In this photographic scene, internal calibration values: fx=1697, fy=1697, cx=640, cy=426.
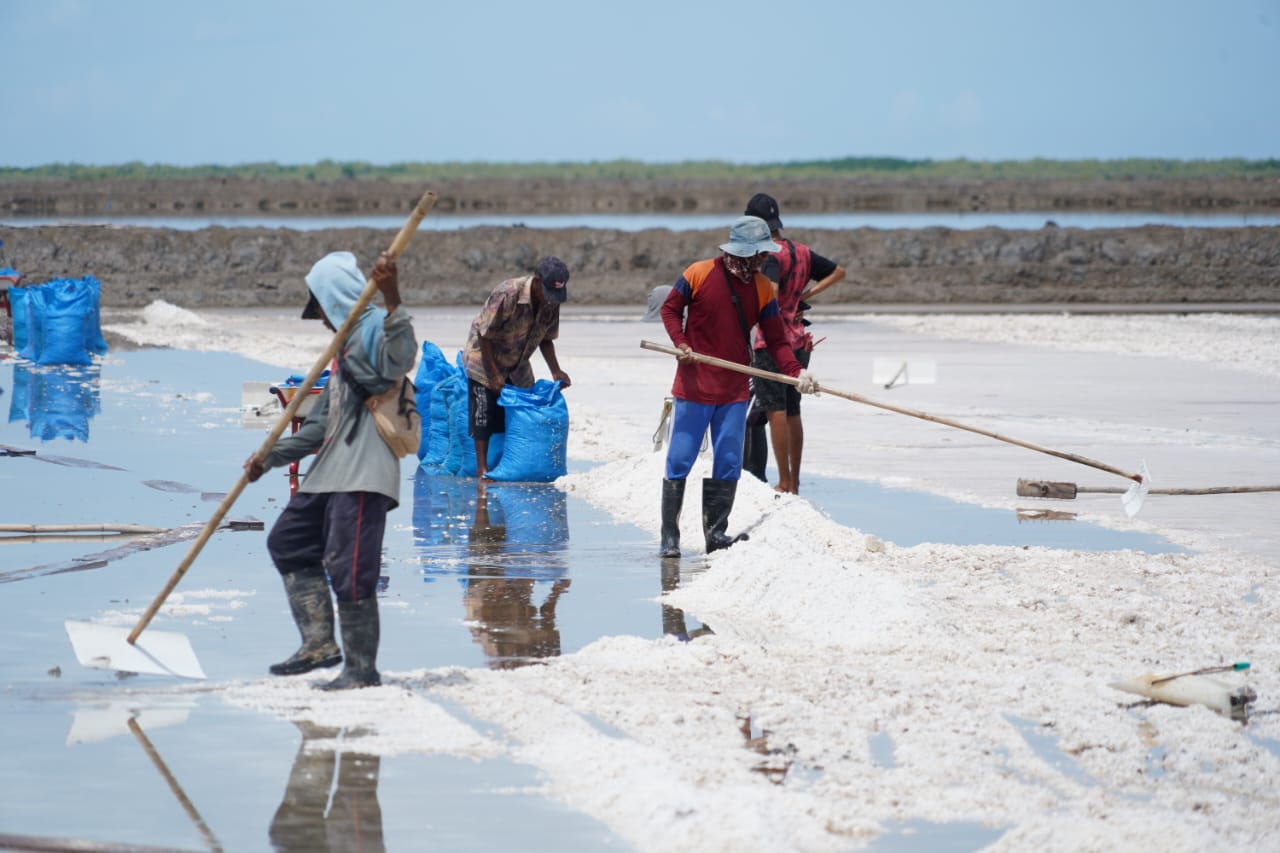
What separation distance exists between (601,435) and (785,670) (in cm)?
674

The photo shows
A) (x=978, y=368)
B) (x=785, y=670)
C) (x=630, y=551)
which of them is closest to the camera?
(x=785, y=670)

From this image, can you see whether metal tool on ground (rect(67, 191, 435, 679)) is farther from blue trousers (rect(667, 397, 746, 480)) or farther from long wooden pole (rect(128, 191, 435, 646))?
blue trousers (rect(667, 397, 746, 480))

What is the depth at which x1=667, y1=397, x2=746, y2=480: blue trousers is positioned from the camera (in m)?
8.23

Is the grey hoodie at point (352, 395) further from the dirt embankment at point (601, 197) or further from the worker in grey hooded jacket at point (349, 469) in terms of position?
the dirt embankment at point (601, 197)

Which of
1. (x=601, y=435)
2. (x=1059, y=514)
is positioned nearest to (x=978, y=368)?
(x=601, y=435)

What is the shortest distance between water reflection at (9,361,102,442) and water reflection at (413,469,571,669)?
136 inches

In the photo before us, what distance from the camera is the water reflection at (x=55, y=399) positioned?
13.0 meters

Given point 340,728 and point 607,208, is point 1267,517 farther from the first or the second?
point 607,208

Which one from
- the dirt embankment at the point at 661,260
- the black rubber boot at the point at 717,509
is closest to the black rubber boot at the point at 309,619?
the black rubber boot at the point at 717,509

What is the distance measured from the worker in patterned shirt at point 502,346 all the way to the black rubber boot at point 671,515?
7.13 feet

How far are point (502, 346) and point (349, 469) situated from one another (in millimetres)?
4973

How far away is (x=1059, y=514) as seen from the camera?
9.75 m

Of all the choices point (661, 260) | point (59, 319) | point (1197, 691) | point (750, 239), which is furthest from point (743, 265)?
point (661, 260)

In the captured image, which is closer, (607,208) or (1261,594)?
(1261,594)
